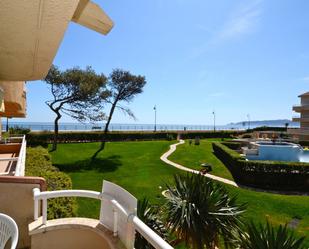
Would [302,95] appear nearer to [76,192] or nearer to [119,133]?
[119,133]

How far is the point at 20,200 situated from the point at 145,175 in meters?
14.0

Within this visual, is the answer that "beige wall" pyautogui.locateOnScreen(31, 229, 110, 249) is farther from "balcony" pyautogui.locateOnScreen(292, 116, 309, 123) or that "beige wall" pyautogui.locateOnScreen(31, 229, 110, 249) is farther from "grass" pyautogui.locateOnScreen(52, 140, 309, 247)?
"balcony" pyautogui.locateOnScreen(292, 116, 309, 123)

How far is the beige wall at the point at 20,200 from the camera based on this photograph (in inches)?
170

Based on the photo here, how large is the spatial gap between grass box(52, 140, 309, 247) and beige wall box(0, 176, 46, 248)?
4526 mm

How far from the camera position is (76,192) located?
161 inches

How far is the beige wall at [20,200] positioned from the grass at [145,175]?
453 centimetres

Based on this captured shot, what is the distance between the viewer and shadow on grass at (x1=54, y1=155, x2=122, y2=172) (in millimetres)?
19812

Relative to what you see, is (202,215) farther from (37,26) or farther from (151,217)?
(37,26)

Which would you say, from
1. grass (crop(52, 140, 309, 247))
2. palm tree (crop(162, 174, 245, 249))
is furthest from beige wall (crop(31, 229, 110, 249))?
grass (crop(52, 140, 309, 247))

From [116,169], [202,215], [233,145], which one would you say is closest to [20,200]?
[202,215]

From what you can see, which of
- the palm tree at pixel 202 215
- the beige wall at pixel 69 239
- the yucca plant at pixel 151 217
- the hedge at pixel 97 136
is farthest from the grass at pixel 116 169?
the beige wall at pixel 69 239

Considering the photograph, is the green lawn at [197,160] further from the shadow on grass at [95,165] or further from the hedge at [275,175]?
the shadow on grass at [95,165]

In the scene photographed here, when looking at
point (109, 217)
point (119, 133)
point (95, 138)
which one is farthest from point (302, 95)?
point (109, 217)

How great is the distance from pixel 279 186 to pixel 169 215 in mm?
12393
